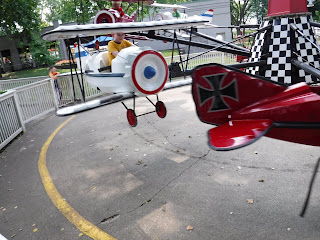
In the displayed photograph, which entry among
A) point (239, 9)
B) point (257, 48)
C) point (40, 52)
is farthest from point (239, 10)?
point (257, 48)

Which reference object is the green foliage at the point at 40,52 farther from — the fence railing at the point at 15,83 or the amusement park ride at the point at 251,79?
the amusement park ride at the point at 251,79

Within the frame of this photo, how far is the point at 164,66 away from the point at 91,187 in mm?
2806

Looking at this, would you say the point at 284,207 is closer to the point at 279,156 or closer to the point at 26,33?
the point at 279,156

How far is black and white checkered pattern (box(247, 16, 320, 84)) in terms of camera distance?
5.07 metres

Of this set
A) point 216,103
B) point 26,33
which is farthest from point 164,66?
point 26,33

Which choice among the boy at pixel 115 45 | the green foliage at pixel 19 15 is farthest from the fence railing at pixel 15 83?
the green foliage at pixel 19 15

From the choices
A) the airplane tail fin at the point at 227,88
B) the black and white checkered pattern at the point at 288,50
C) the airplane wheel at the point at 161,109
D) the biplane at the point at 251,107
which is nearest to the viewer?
the biplane at the point at 251,107

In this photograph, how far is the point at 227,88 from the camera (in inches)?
126

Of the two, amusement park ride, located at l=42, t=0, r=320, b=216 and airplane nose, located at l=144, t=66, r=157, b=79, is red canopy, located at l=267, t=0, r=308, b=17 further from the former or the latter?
airplane nose, located at l=144, t=66, r=157, b=79

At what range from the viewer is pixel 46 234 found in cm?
355

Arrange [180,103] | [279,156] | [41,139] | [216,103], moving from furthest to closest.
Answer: [180,103], [41,139], [279,156], [216,103]

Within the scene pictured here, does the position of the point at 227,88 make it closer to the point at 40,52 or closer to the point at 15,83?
the point at 15,83

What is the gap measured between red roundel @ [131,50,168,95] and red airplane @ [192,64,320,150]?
2170 millimetres

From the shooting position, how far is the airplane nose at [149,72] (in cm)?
529
